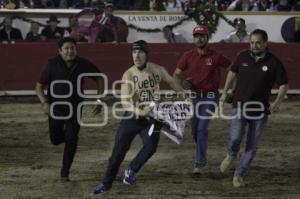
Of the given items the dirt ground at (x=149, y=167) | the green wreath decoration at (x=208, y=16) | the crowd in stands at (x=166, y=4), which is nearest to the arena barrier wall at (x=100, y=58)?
the green wreath decoration at (x=208, y=16)

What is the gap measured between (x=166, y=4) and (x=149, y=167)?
11.9m

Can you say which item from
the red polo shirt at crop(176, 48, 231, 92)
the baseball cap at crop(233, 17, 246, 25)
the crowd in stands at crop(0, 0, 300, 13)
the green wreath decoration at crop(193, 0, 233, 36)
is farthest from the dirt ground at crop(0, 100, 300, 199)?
the crowd in stands at crop(0, 0, 300, 13)

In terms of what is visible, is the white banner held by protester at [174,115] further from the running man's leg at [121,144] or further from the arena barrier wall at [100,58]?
the arena barrier wall at [100,58]

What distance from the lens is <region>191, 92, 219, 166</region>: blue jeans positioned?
9.53m

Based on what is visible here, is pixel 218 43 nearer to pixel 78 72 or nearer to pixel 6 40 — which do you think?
pixel 6 40

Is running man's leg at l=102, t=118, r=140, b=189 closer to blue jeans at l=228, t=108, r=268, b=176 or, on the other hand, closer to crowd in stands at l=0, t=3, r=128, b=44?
blue jeans at l=228, t=108, r=268, b=176

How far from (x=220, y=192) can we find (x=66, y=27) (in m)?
12.0

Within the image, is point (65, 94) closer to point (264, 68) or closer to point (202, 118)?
point (202, 118)

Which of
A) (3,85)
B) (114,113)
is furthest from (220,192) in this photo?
(3,85)

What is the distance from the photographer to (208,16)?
20.3 meters

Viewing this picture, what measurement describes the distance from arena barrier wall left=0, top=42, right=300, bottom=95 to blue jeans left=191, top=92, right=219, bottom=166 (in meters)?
8.87

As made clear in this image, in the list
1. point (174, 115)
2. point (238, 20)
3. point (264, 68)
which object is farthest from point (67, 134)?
point (238, 20)

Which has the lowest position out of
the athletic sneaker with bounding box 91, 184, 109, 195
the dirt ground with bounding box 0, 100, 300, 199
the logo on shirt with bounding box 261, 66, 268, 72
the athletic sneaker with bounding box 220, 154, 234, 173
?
the dirt ground with bounding box 0, 100, 300, 199

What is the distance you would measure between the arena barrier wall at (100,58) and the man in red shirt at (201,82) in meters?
8.75
